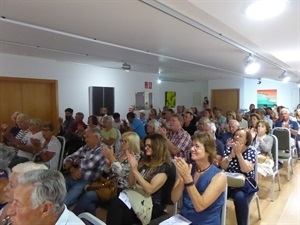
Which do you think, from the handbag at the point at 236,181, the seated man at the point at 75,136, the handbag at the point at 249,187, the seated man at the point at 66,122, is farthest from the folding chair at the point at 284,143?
the seated man at the point at 66,122

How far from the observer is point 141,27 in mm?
3393

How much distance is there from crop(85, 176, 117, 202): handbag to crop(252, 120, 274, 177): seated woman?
6.01 ft

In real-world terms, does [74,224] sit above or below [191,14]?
below

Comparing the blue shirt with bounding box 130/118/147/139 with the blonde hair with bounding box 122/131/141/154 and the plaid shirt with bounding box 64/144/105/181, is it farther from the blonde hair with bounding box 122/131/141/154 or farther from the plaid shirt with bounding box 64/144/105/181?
the blonde hair with bounding box 122/131/141/154

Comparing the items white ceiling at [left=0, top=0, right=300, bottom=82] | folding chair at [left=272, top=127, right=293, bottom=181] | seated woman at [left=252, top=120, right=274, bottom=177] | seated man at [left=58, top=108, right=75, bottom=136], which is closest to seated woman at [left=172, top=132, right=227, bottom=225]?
white ceiling at [left=0, top=0, right=300, bottom=82]

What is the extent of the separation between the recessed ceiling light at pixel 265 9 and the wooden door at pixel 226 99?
960 cm

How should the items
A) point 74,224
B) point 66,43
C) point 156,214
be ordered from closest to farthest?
point 74,224
point 156,214
point 66,43

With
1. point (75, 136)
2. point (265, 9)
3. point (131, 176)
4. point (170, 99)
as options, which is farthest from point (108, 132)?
point (170, 99)

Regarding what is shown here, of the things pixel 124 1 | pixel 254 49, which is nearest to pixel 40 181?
pixel 124 1

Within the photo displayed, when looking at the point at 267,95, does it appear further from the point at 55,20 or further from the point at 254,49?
the point at 55,20

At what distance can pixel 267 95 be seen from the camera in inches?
489

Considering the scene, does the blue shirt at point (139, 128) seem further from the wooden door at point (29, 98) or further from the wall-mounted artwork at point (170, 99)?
the wall-mounted artwork at point (170, 99)

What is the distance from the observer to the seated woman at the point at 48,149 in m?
3.54

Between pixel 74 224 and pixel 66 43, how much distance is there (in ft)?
11.8
